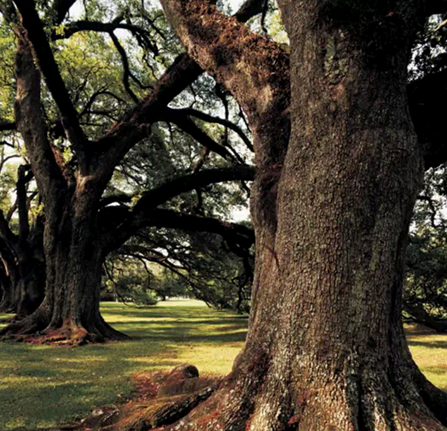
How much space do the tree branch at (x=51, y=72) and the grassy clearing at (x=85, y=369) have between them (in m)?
5.20

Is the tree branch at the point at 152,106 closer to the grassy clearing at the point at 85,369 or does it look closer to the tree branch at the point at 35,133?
the tree branch at the point at 35,133

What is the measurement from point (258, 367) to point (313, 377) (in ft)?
1.63

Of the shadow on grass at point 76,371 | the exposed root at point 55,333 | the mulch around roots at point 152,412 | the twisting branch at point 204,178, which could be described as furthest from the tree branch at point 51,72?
the mulch around roots at point 152,412

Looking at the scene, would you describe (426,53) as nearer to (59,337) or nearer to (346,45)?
(346,45)

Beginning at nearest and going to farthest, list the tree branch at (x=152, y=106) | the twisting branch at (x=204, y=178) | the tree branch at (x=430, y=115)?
the tree branch at (x=430, y=115) → the tree branch at (x=152, y=106) → the twisting branch at (x=204, y=178)

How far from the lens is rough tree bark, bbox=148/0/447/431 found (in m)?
2.98

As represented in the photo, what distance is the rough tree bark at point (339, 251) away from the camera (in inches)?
117

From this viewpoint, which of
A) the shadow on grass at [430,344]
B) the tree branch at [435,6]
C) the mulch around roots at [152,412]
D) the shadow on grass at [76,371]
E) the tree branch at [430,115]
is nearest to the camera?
the mulch around roots at [152,412]

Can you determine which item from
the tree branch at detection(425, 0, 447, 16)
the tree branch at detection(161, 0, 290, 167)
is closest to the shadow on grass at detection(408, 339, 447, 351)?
the tree branch at detection(425, 0, 447, 16)

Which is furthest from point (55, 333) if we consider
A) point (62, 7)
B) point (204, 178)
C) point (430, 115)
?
point (430, 115)

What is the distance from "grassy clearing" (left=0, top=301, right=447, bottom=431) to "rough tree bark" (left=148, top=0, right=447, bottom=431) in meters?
2.18

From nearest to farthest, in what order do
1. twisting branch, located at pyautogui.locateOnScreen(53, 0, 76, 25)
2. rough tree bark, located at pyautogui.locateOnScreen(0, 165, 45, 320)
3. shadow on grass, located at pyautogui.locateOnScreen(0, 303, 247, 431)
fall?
shadow on grass, located at pyautogui.locateOnScreen(0, 303, 247, 431)
twisting branch, located at pyautogui.locateOnScreen(53, 0, 76, 25)
rough tree bark, located at pyautogui.locateOnScreen(0, 165, 45, 320)

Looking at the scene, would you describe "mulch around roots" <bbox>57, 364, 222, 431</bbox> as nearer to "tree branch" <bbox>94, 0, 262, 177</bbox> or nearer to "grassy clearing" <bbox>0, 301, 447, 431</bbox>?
"grassy clearing" <bbox>0, 301, 447, 431</bbox>

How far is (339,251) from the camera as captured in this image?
307 cm
